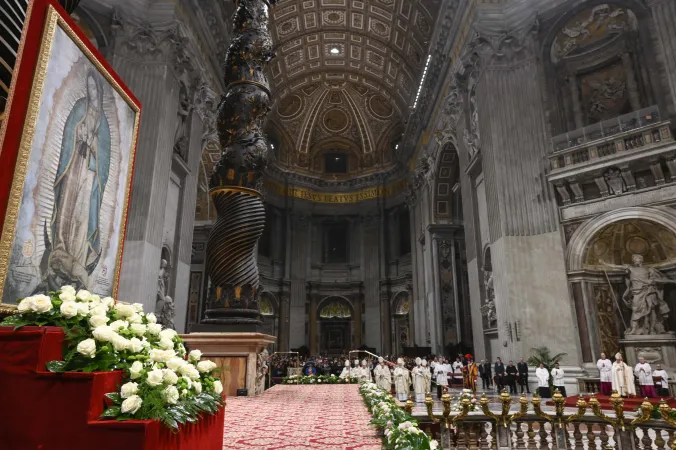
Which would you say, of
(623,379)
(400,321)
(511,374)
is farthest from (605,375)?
(400,321)

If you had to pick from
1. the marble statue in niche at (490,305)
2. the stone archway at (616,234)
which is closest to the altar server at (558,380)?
the marble statue in niche at (490,305)

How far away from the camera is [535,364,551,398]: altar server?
31.8 ft

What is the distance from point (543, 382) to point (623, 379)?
153cm

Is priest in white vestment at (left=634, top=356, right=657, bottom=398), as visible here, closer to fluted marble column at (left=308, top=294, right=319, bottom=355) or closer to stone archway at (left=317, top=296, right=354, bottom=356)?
stone archway at (left=317, top=296, right=354, bottom=356)

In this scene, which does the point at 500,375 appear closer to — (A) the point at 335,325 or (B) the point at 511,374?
(B) the point at 511,374

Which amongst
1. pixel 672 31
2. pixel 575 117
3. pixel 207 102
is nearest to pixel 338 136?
pixel 207 102

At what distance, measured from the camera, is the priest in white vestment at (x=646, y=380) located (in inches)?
345

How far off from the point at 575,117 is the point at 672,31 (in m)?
2.87

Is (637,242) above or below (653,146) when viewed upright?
below

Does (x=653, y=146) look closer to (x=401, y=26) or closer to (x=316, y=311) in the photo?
Result: (x=401, y=26)

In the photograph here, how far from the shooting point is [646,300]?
10062mm

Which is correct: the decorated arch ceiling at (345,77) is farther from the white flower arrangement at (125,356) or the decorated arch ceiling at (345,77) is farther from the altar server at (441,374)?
the white flower arrangement at (125,356)

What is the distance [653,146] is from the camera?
9.90 metres

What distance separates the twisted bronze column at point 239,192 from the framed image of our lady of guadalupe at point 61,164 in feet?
4.30
